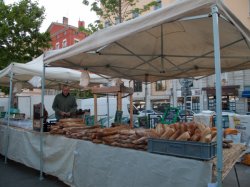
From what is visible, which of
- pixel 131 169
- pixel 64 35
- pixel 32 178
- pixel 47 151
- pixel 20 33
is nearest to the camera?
pixel 131 169

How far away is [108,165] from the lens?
12.6ft

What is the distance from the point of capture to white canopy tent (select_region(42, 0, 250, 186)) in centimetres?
287

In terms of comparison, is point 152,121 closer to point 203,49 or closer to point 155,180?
point 203,49

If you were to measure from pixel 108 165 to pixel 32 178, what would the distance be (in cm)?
241

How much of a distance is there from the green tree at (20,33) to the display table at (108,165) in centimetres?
1118

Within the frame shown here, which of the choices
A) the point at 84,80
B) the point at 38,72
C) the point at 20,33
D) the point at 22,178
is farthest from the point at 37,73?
the point at 20,33

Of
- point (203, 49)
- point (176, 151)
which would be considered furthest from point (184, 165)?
point (203, 49)

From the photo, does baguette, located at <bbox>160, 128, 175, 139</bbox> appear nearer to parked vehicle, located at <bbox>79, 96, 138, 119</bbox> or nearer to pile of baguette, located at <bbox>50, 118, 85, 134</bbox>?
pile of baguette, located at <bbox>50, 118, 85, 134</bbox>

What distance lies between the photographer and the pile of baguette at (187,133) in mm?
3023

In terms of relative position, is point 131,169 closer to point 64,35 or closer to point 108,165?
point 108,165

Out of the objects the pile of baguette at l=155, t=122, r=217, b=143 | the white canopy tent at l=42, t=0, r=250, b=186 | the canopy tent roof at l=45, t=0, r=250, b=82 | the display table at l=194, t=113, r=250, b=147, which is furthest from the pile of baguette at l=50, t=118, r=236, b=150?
the display table at l=194, t=113, r=250, b=147

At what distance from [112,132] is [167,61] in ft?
8.16

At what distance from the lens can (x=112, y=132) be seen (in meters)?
4.18

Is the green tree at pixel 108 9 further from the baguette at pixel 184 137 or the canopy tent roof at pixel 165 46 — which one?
the baguette at pixel 184 137
